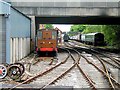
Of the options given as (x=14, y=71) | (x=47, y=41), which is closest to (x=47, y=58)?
(x=47, y=41)

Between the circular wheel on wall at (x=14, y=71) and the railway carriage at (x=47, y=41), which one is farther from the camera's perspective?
the railway carriage at (x=47, y=41)

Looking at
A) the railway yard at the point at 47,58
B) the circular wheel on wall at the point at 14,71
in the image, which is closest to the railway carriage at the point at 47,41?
the railway yard at the point at 47,58

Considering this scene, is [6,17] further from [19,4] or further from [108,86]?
[19,4]

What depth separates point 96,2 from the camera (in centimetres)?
3672

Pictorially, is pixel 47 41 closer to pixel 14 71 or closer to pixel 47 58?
pixel 47 58

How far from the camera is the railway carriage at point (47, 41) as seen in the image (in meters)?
31.2

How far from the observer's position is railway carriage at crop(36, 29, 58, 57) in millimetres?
31219

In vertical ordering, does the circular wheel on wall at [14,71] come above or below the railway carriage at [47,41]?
below

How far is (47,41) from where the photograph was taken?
103 feet

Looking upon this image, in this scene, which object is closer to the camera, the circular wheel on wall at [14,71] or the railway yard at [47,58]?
the railway yard at [47,58]

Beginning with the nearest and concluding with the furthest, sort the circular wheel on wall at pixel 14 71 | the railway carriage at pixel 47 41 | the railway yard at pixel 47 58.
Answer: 1. the railway yard at pixel 47 58
2. the circular wheel on wall at pixel 14 71
3. the railway carriage at pixel 47 41

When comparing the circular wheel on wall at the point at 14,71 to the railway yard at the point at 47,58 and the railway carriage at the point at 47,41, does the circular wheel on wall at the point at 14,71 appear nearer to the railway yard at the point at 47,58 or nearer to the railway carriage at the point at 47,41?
the railway yard at the point at 47,58

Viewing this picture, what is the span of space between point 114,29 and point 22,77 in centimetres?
4241

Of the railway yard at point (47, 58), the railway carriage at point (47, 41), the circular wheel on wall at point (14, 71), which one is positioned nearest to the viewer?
the railway yard at point (47, 58)
